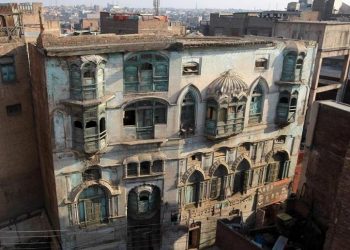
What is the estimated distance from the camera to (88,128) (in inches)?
852

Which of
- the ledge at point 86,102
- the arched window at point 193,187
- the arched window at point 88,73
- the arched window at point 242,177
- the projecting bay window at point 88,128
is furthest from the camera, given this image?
the arched window at point 242,177

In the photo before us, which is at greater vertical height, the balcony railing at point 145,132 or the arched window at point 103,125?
the arched window at point 103,125

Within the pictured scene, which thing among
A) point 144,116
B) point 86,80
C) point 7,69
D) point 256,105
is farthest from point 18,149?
point 256,105

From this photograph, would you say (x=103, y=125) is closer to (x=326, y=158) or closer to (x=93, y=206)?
(x=93, y=206)

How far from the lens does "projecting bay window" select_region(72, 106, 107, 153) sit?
21375mm

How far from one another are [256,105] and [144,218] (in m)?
12.2

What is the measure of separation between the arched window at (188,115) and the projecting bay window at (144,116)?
149cm

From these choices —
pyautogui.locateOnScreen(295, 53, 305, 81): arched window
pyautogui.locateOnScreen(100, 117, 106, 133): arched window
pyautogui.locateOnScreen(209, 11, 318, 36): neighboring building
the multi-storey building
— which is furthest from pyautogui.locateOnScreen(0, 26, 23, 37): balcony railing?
pyautogui.locateOnScreen(209, 11, 318, 36): neighboring building

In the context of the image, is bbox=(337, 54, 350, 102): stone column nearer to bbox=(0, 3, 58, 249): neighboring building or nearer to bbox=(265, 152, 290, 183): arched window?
bbox=(265, 152, 290, 183): arched window

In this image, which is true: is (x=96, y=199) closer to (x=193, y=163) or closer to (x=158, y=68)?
(x=193, y=163)

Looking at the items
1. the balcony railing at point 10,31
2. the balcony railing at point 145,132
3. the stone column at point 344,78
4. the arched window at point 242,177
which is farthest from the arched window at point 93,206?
the stone column at point 344,78

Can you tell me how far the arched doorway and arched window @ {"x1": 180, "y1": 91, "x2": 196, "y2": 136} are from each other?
4.75 metres

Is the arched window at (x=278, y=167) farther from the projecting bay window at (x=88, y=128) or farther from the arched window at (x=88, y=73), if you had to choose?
the arched window at (x=88, y=73)

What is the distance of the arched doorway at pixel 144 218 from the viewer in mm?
25594
